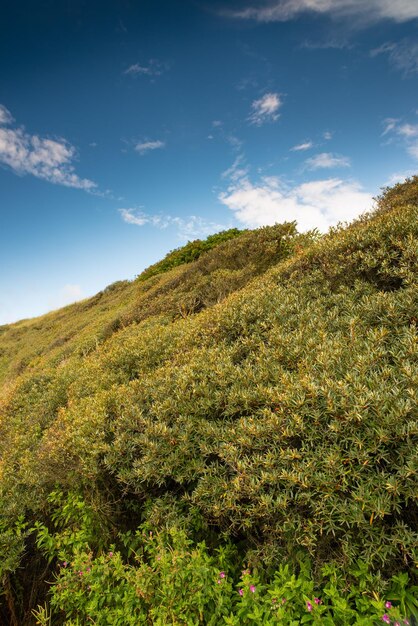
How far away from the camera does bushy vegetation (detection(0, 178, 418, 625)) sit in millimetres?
3016

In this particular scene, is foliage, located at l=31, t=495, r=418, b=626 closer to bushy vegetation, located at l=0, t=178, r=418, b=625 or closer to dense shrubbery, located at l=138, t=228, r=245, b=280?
bushy vegetation, located at l=0, t=178, r=418, b=625

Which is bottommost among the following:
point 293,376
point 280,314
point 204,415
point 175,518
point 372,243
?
point 175,518

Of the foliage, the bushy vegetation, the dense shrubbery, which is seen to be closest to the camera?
the foliage

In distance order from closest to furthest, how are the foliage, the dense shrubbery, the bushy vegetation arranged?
the foliage → the bushy vegetation → the dense shrubbery

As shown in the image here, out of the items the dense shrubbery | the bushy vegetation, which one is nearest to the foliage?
the bushy vegetation

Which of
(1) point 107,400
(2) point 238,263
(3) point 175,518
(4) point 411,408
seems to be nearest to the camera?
(4) point 411,408

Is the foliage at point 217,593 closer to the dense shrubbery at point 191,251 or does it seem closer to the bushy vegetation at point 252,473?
the bushy vegetation at point 252,473

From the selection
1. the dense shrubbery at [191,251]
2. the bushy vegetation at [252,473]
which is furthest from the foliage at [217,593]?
the dense shrubbery at [191,251]

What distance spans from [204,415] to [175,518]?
4.08 ft

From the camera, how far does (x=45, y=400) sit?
9.62 m

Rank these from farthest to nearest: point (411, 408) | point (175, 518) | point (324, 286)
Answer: point (324, 286), point (175, 518), point (411, 408)

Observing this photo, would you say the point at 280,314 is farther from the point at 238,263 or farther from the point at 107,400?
the point at 238,263

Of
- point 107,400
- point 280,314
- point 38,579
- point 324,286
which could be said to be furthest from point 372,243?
point 38,579

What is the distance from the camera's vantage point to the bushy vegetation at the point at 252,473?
3016 millimetres
